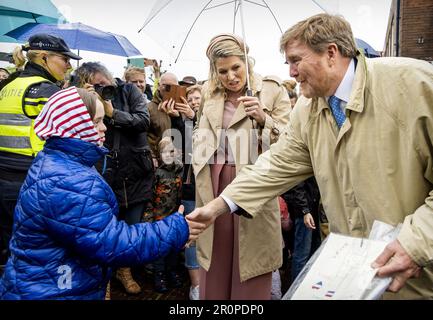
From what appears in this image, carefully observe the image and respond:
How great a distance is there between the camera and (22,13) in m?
5.41

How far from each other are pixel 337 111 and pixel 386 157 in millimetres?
366

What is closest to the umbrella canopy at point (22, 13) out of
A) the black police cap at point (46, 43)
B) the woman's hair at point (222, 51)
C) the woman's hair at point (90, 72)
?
the woman's hair at point (90, 72)

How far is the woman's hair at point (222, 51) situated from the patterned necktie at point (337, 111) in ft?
3.49

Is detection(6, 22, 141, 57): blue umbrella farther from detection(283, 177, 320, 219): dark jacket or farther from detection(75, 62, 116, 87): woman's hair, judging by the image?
detection(283, 177, 320, 219): dark jacket

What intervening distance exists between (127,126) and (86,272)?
2225 millimetres

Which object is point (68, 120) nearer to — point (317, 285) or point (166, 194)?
point (317, 285)

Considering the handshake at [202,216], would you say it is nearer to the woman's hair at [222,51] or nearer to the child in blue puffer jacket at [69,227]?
the child in blue puffer jacket at [69,227]

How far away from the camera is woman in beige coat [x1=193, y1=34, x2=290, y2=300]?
2.91 meters

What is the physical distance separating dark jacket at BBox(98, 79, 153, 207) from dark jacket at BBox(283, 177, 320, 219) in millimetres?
1489

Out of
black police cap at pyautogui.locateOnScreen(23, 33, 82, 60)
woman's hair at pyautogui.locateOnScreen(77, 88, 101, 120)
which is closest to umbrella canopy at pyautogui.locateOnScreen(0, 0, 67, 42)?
black police cap at pyautogui.locateOnScreen(23, 33, 82, 60)

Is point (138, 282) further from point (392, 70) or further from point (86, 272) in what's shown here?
point (392, 70)

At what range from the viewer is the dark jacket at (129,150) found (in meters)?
4.09

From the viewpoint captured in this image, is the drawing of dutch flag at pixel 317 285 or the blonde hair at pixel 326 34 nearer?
the drawing of dutch flag at pixel 317 285

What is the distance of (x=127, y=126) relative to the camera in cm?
410
